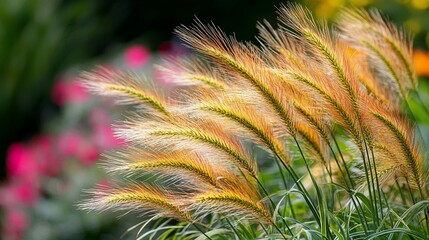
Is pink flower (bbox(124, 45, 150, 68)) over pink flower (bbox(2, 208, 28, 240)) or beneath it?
over

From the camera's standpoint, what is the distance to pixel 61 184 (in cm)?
553

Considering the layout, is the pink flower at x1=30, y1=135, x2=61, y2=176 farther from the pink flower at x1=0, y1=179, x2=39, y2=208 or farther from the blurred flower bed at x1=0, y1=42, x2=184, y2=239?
the pink flower at x1=0, y1=179, x2=39, y2=208

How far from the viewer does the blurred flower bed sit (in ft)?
17.2

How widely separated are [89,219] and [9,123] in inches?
138

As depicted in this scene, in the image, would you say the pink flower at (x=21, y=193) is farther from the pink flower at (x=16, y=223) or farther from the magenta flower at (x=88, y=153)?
the magenta flower at (x=88, y=153)

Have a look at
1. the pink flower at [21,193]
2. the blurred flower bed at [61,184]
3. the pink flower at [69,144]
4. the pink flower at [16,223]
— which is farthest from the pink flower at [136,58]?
the pink flower at [16,223]

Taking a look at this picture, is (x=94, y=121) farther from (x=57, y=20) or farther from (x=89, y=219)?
(x=57, y=20)

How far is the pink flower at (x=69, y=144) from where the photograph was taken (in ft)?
18.6

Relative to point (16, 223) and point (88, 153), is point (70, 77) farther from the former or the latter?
point (16, 223)

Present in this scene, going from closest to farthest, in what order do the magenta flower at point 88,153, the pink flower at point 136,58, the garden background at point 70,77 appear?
the garden background at point 70,77 → the magenta flower at point 88,153 → the pink flower at point 136,58

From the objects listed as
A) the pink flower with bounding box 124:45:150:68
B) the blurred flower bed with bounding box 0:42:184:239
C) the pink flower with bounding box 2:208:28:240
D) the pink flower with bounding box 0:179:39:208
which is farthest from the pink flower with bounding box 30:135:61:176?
the pink flower with bounding box 124:45:150:68

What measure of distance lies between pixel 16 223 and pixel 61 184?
0.31 meters

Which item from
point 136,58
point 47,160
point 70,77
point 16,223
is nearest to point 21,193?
point 16,223

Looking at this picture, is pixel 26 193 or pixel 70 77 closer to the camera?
pixel 26 193
